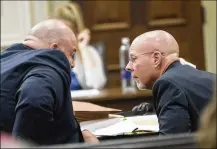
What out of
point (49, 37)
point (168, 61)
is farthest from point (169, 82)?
point (49, 37)

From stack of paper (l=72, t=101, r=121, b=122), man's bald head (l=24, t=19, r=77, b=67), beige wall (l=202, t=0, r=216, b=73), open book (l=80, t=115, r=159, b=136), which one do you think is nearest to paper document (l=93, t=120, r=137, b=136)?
open book (l=80, t=115, r=159, b=136)

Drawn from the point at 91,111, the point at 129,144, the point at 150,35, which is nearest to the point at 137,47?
the point at 150,35

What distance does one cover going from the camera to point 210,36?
4781 mm

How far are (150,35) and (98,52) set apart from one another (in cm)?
221

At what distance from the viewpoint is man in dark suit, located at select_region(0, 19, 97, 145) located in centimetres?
153

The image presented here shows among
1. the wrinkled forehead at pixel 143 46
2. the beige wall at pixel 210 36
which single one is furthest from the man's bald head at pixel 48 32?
the beige wall at pixel 210 36

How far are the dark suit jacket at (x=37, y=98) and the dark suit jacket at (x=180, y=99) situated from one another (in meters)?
0.30

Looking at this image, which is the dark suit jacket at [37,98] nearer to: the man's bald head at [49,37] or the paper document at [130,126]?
the man's bald head at [49,37]

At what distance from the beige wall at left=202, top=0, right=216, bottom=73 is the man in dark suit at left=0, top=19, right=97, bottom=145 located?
123 inches

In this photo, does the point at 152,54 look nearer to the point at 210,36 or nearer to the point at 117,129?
the point at 117,129

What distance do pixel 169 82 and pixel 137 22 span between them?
3009 mm

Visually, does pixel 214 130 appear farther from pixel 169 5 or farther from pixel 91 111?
pixel 169 5

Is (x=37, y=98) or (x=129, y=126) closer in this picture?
(x=37, y=98)

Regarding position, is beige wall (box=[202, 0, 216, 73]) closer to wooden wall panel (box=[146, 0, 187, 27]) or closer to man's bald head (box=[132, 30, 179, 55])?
wooden wall panel (box=[146, 0, 187, 27])
